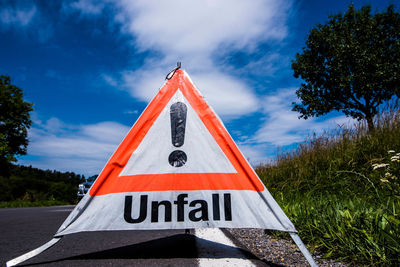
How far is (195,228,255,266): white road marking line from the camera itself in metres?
1.88

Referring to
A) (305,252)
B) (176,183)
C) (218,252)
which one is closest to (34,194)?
(218,252)

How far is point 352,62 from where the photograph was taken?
15828 millimetres

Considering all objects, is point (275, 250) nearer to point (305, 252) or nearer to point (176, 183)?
point (305, 252)

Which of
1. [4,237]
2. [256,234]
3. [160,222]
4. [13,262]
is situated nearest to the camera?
[13,262]

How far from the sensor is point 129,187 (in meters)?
1.92

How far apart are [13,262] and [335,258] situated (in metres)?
2.32

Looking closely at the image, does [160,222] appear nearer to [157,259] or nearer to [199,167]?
[157,259]

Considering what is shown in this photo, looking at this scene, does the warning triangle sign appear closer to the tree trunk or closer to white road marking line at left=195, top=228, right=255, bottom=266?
white road marking line at left=195, top=228, right=255, bottom=266

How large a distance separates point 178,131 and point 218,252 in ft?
3.75

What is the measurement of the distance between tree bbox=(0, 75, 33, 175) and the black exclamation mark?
1104 inches

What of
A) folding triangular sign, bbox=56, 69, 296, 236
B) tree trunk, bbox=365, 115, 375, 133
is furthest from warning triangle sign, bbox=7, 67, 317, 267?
tree trunk, bbox=365, 115, 375, 133

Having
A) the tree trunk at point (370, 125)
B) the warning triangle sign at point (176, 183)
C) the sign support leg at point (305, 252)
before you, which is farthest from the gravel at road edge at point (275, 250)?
the tree trunk at point (370, 125)

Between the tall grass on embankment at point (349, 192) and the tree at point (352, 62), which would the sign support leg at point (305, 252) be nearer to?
the tall grass on embankment at point (349, 192)

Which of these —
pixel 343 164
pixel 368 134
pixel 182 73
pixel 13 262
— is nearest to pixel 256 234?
pixel 182 73
